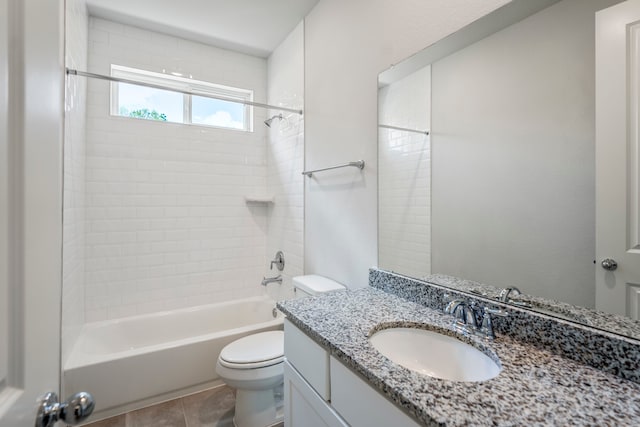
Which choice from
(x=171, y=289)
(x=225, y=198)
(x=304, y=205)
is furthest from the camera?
(x=225, y=198)

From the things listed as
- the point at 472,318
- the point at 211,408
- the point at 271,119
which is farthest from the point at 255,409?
the point at 271,119

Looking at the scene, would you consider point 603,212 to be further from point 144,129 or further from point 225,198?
point 144,129

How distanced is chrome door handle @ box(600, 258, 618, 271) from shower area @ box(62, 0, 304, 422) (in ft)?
6.20

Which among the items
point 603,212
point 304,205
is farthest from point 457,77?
point 304,205

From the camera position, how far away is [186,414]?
73.0 inches

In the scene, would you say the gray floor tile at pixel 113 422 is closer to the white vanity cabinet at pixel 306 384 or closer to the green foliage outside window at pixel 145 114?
the white vanity cabinet at pixel 306 384

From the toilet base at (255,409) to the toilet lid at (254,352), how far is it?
0.65 feet

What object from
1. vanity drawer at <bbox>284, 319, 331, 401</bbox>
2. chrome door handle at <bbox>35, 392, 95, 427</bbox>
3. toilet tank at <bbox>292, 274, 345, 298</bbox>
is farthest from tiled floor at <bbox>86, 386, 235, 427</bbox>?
chrome door handle at <bbox>35, 392, 95, 427</bbox>

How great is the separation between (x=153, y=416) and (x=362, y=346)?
1.71m

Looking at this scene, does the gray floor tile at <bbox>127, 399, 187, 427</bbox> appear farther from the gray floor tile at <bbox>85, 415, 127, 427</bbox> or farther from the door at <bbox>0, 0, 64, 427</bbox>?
the door at <bbox>0, 0, 64, 427</bbox>

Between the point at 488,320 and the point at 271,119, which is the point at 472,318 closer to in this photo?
Result: the point at 488,320

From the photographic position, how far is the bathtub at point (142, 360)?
1.78m

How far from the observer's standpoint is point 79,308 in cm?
215

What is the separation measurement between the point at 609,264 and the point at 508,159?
430 millimetres
